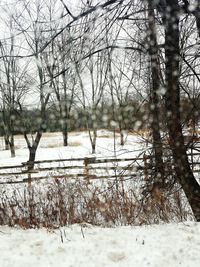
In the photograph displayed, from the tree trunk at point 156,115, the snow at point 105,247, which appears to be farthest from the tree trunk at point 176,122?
the snow at point 105,247

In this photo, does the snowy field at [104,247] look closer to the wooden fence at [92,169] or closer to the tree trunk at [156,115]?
the wooden fence at [92,169]

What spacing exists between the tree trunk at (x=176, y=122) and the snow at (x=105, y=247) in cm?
103

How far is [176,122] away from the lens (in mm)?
5621

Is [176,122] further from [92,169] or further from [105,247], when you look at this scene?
[92,169]

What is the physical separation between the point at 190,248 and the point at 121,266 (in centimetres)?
85

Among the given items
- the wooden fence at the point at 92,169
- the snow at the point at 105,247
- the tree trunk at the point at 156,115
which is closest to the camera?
the snow at the point at 105,247

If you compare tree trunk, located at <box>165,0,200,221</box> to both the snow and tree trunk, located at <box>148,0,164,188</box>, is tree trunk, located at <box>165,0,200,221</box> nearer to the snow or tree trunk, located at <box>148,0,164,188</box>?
tree trunk, located at <box>148,0,164,188</box>

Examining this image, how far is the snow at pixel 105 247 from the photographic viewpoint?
3471 millimetres

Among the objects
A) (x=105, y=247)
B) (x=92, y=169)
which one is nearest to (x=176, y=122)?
(x=105, y=247)

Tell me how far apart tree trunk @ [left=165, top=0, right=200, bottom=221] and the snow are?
1028mm

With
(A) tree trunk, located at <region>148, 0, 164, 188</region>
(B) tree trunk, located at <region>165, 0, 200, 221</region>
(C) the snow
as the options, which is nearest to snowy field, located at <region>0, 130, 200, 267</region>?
(C) the snow

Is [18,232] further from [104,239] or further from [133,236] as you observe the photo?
[133,236]

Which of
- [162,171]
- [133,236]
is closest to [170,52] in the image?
[162,171]

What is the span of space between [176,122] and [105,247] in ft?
8.67
